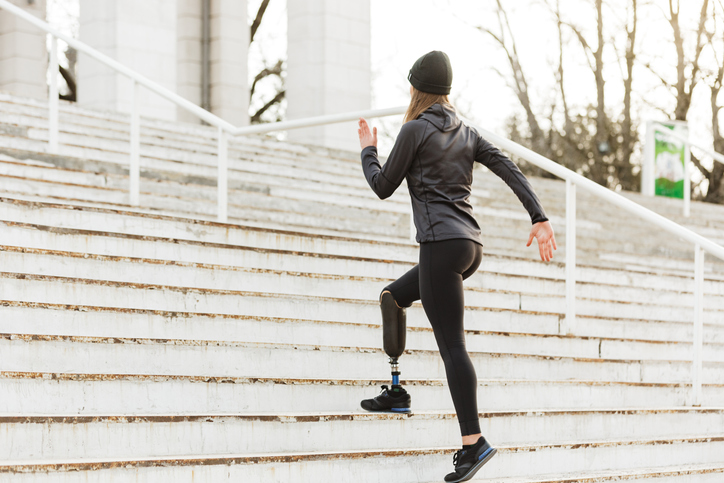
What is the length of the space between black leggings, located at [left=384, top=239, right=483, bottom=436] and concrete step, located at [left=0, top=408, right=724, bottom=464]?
0.69m

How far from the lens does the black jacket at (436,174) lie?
3680 millimetres

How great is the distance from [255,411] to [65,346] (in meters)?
0.88

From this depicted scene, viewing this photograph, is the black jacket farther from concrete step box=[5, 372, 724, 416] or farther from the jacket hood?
concrete step box=[5, 372, 724, 416]

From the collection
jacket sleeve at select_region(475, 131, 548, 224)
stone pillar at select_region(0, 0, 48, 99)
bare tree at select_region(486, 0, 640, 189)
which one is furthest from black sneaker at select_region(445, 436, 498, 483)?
bare tree at select_region(486, 0, 640, 189)

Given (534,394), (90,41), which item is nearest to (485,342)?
(534,394)

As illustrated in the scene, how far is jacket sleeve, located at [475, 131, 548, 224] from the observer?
381 cm

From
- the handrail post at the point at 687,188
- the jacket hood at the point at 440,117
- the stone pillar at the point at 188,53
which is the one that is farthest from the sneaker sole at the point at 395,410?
the stone pillar at the point at 188,53

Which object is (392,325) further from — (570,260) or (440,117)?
(570,260)

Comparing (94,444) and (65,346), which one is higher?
(65,346)

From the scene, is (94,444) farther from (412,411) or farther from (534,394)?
(534,394)

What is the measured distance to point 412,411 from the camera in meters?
4.47

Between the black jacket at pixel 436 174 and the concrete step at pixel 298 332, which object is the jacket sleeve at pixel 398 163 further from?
the concrete step at pixel 298 332

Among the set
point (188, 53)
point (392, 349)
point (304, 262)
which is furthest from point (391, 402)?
point (188, 53)

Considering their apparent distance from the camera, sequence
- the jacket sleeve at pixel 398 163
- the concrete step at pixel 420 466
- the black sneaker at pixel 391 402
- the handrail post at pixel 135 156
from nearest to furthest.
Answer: the concrete step at pixel 420 466 < the jacket sleeve at pixel 398 163 < the black sneaker at pixel 391 402 < the handrail post at pixel 135 156
